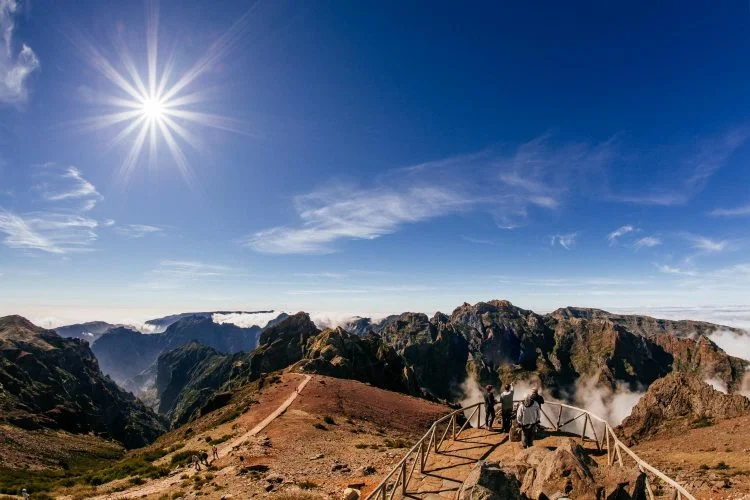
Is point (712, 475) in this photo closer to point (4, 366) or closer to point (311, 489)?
point (311, 489)

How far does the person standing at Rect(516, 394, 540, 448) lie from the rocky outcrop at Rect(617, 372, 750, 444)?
44306 mm

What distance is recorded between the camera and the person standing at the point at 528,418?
1927 centimetres

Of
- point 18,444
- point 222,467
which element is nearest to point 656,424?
point 222,467

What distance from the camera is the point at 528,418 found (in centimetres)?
1930

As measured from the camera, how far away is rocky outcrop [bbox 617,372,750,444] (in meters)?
53.7

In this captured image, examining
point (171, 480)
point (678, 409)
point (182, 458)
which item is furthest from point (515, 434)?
point (678, 409)

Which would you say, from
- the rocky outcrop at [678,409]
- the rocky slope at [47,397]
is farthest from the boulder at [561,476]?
the rocky slope at [47,397]

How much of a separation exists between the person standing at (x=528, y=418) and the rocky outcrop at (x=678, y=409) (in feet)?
145

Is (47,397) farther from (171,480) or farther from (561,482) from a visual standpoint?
(561,482)

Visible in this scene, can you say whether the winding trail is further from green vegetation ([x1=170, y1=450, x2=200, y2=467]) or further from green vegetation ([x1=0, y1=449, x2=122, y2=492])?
green vegetation ([x1=0, y1=449, x2=122, y2=492])

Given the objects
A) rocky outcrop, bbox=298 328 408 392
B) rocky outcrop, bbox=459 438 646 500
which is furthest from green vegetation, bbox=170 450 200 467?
rocky outcrop, bbox=298 328 408 392

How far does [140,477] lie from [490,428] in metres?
26.7

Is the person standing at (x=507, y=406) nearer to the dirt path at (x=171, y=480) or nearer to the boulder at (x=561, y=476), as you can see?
the boulder at (x=561, y=476)

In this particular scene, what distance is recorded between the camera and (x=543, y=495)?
42.2ft
